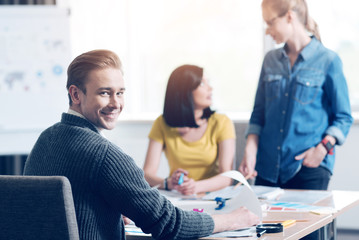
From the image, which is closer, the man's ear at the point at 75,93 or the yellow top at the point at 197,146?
the man's ear at the point at 75,93

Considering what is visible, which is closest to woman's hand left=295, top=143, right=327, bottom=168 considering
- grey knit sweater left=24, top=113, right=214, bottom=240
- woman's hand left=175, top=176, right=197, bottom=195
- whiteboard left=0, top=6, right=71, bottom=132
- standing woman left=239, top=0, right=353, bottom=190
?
standing woman left=239, top=0, right=353, bottom=190

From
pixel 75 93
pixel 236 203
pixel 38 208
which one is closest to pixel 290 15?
pixel 236 203

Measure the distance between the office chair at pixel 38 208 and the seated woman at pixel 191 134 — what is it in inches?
56.6

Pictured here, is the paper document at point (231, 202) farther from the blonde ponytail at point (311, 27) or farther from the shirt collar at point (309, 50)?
the blonde ponytail at point (311, 27)

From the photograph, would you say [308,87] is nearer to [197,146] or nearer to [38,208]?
[197,146]

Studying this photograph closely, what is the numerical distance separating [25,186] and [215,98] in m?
3.56

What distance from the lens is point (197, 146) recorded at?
9.06 feet

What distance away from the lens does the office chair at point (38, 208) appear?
122 centimetres

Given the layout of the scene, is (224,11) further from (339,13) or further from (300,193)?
(300,193)

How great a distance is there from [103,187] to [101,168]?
51 millimetres

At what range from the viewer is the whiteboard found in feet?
14.1

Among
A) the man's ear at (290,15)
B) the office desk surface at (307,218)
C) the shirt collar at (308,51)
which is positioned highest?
the man's ear at (290,15)

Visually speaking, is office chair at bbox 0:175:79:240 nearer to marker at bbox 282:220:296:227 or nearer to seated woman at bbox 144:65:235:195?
marker at bbox 282:220:296:227

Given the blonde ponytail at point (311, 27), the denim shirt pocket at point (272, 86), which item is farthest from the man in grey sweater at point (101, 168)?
the blonde ponytail at point (311, 27)
